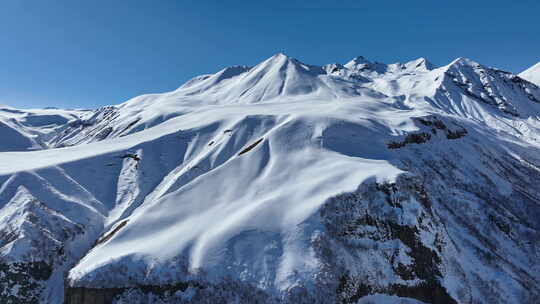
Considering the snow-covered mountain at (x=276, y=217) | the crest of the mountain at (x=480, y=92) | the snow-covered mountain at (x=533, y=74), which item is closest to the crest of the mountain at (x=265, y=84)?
the snow-covered mountain at (x=276, y=217)

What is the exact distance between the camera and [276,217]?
60.0ft

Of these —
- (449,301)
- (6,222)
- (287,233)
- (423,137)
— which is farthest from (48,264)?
(423,137)

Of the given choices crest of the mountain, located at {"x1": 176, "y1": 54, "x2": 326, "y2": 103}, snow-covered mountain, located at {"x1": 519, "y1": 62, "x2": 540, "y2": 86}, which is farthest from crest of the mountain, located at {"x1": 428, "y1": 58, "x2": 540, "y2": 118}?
crest of the mountain, located at {"x1": 176, "y1": 54, "x2": 326, "y2": 103}

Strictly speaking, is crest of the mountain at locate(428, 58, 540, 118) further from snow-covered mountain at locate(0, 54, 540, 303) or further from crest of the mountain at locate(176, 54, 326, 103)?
snow-covered mountain at locate(0, 54, 540, 303)

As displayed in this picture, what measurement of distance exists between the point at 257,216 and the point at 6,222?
15.6 meters

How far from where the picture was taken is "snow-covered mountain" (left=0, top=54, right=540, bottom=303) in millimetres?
15469

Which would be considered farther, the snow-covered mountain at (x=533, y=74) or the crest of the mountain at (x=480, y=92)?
the snow-covered mountain at (x=533, y=74)

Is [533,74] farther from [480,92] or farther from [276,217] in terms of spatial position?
[276,217]

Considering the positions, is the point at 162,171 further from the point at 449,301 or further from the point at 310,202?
the point at 449,301

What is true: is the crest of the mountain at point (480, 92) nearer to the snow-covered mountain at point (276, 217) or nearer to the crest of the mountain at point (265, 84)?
the crest of the mountain at point (265, 84)

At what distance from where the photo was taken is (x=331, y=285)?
48.9 ft

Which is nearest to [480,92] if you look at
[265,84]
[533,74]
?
[533,74]

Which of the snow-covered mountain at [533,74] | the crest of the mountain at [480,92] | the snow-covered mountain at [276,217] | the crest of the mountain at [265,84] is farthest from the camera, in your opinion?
the snow-covered mountain at [533,74]

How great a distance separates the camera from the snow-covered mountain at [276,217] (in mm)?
15469
